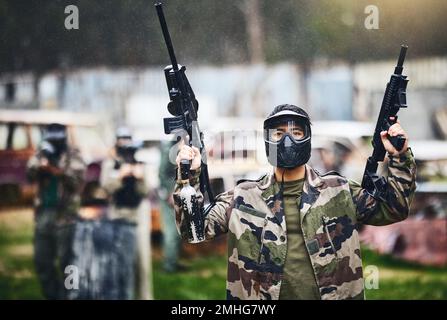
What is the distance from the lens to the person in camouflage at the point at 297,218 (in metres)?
3.30

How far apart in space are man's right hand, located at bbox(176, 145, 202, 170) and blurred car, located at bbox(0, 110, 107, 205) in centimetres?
267

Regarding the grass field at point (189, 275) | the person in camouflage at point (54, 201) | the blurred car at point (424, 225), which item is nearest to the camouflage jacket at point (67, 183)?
the person in camouflage at point (54, 201)

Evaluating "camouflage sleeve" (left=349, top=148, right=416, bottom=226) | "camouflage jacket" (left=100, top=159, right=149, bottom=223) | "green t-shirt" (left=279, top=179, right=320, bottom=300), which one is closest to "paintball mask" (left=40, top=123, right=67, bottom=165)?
"camouflage jacket" (left=100, top=159, right=149, bottom=223)

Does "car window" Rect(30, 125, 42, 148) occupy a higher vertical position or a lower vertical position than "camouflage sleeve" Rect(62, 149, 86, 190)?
higher

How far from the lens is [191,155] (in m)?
3.39

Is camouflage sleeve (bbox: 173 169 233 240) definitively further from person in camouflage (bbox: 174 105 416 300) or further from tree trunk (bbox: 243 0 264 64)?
tree trunk (bbox: 243 0 264 64)

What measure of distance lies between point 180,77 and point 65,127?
2.49 meters

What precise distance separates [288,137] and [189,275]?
2.81m

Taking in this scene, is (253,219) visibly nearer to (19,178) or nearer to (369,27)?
(369,27)

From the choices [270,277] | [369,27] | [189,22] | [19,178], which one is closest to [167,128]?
[270,277]

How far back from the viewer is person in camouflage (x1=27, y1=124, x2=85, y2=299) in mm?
5578

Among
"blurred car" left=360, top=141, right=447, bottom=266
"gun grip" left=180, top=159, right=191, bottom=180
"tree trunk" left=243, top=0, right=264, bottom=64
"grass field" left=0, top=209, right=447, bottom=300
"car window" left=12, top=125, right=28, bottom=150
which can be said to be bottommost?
"grass field" left=0, top=209, right=447, bottom=300

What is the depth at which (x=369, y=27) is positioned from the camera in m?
5.45

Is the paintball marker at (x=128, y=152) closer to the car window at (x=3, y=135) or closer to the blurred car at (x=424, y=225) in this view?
the car window at (x=3, y=135)
